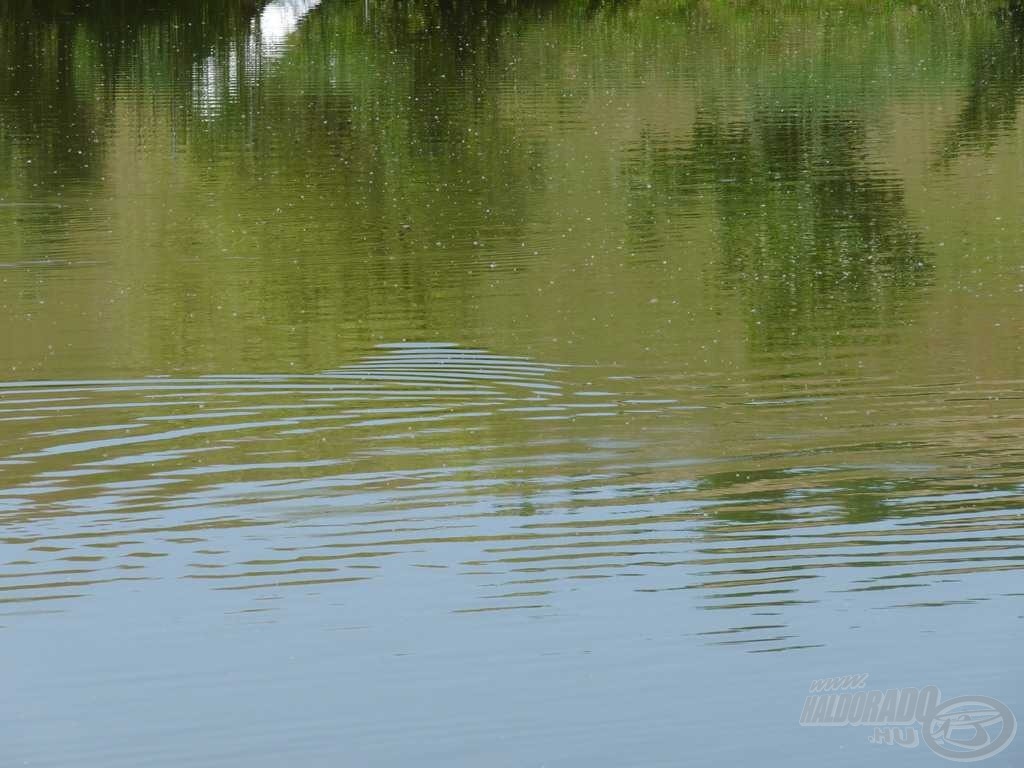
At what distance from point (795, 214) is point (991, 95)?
7953 mm

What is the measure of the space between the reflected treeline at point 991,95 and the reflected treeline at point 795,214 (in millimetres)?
1096

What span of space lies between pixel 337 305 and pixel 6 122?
985 cm

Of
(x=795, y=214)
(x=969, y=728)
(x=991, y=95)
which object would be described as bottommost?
(x=969, y=728)

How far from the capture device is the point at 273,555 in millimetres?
6695

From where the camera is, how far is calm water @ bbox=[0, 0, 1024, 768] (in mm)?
5465

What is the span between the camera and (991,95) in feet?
71.9

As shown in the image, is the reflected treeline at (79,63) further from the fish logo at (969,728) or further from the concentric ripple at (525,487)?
the fish logo at (969,728)

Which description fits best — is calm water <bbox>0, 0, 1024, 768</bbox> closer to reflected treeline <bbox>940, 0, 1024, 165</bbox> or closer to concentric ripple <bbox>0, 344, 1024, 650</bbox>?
concentric ripple <bbox>0, 344, 1024, 650</bbox>

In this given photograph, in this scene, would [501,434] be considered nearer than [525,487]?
No

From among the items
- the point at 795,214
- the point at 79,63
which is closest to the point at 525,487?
the point at 795,214

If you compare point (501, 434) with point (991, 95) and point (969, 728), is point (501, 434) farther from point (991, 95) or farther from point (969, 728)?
point (991, 95)

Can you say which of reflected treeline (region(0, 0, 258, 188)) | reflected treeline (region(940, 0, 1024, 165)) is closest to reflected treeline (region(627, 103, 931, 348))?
reflected treeline (region(940, 0, 1024, 165))

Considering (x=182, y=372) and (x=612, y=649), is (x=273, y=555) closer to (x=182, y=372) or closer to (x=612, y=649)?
(x=612, y=649)

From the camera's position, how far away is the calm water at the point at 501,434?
5465 millimetres
